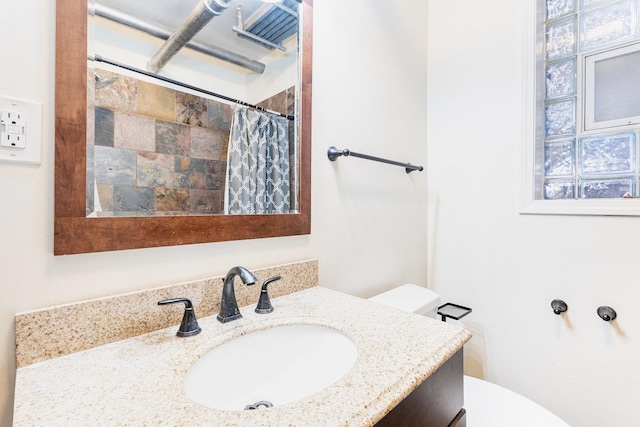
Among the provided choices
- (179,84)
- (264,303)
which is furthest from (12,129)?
(264,303)

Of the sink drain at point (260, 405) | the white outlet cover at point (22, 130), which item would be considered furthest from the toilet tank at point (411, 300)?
the white outlet cover at point (22, 130)

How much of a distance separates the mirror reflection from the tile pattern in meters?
0.20

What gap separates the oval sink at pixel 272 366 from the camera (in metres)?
0.61

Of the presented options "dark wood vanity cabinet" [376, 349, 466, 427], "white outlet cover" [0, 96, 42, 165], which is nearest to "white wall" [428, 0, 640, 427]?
"dark wood vanity cabinet" [376, 349, 466, 427]

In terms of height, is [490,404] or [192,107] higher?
[192,107]

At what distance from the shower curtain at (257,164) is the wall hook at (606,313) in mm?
1291

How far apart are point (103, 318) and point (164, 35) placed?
0.70 m

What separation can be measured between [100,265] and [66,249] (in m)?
0.07

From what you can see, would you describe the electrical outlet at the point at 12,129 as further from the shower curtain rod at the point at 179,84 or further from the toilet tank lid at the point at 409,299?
the toilet tank lid at the point at 409,299

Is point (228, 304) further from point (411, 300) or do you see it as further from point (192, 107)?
point (411, 300)

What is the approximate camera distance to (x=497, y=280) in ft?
4.62

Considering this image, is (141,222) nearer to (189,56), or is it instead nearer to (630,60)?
(189,56)

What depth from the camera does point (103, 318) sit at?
2.05ft

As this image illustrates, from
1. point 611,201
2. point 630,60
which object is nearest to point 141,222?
point 611,201
